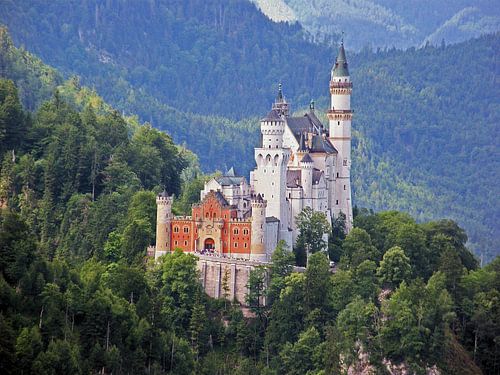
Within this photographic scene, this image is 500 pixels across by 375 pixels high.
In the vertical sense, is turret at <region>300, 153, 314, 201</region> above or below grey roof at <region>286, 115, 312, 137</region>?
below

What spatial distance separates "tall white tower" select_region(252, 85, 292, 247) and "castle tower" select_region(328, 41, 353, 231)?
7844mm

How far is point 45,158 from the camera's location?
11606 cm

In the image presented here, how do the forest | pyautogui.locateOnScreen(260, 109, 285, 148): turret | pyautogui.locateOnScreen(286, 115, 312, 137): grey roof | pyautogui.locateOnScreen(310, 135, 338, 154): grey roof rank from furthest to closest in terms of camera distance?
1. pyautogui.locateOnScreen(310, 135, 338, 154): grey roof
2. pyautogui.locateOnScreen(286, 115, 312, 137): grey roof
3. pyautogui.locateOnScreen(260, 109, 285, 148): turret
4. the forest

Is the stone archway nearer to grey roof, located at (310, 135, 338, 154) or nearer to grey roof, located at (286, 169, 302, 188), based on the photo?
grey roof, located at (286, 169, 302, 188)

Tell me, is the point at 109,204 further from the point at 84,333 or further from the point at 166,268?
the point at 84,333

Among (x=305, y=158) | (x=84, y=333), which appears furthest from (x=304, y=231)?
(x=84, y=333)

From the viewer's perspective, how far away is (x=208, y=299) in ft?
323

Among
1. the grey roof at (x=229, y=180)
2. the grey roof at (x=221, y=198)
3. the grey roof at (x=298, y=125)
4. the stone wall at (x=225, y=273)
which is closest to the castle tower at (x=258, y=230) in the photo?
the stone wall at (x=225, y=273)

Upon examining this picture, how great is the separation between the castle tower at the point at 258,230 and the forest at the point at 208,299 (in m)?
1.51

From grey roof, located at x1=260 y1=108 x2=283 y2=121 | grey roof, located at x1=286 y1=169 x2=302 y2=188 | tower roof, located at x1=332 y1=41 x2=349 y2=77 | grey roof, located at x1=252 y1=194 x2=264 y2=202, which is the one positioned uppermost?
tower roof, located at x1=332 y1=41 x2=349 y2=77

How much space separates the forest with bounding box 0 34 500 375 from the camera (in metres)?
89.4

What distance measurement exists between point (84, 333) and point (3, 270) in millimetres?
5482

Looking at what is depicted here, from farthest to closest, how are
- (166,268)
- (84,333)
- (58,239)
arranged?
(58,239), (166,268), (84,333)

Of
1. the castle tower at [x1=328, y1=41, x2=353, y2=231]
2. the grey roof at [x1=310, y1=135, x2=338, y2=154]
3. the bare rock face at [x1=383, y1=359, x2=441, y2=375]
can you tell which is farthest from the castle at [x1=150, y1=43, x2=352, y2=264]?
the bare rock face at [x1=383, y1=359, x2=441, y2=375]
